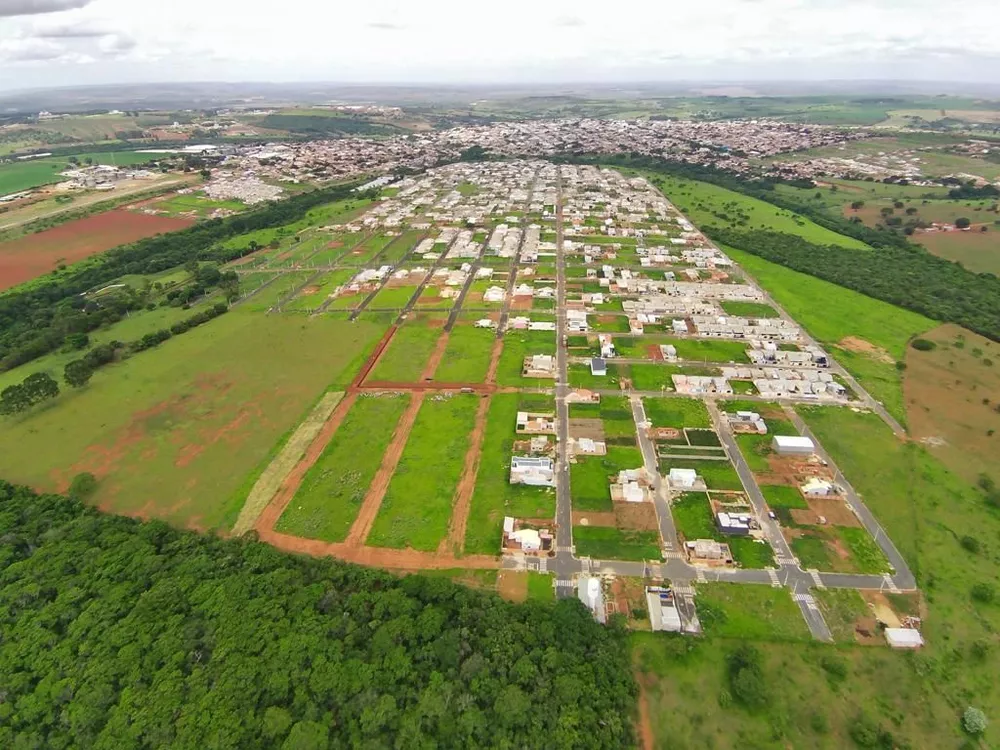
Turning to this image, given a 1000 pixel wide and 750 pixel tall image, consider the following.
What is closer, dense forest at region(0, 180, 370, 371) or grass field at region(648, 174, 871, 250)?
dense forest at region(0, 180, 370, 371)

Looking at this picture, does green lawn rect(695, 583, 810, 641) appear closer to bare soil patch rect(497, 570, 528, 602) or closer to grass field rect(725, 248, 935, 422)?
bare soil patch rect(497, 570, 528, 602)

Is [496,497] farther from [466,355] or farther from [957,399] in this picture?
[957,399]

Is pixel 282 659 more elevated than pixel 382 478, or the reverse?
pixel 282 659

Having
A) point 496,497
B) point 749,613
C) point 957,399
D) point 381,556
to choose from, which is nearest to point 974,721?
point 749,613

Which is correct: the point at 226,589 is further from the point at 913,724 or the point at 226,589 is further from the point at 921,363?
the point at 921,363

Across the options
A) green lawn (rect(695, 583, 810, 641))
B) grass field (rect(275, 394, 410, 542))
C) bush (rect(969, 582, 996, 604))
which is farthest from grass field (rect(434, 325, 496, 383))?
bush (rect(969, 582, 996, 604))

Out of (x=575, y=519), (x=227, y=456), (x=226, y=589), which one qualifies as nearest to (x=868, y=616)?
(x=575, y=519)
